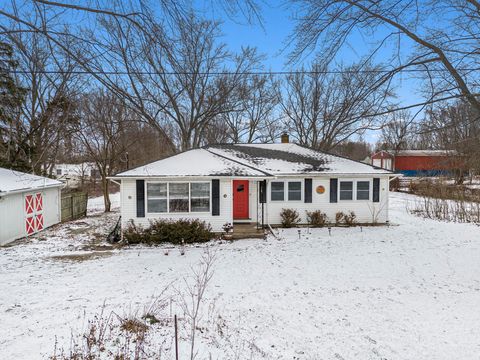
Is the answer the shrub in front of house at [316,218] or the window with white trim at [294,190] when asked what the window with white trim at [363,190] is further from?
the window with white trim at [294,190]

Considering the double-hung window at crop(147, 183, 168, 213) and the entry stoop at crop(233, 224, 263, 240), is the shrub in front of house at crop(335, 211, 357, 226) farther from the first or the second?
the double-hung window at crop(147, 183, 168, 213)

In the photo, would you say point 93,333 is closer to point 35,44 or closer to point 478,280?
point 35,44

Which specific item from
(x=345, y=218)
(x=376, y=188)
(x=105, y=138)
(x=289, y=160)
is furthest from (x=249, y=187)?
(x=105, y=138)

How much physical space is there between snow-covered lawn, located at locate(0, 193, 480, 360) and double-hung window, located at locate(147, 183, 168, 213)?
196cm

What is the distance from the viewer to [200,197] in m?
11.9

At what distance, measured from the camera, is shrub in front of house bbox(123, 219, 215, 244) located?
11.1 metres

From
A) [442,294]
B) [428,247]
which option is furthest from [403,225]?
[442,294]

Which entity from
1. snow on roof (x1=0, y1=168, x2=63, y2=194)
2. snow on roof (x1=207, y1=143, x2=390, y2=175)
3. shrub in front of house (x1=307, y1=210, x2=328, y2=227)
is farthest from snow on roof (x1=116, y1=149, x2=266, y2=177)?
snow on roof (x1=0, y1=168, x2=63, y2=194)

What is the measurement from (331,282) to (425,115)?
14.5ft

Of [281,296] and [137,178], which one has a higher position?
[137,178]

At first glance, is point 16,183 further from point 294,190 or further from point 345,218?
point 345,218

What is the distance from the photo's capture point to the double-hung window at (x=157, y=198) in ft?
38.6

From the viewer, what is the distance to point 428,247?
10.2 metres

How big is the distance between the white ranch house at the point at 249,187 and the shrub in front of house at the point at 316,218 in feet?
0.80
